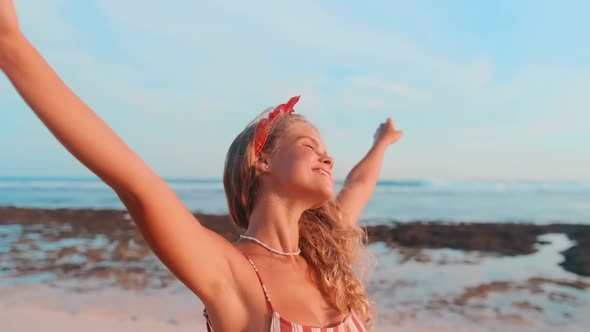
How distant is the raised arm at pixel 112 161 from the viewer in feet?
4.68

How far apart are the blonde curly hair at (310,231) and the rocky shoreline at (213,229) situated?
6926 millimetres

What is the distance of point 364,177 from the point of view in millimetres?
3449

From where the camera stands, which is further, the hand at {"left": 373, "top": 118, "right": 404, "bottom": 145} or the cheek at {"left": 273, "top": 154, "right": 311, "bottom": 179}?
the hand at {"left": 373, "top": 118, "right": 404, "bottom": 145}

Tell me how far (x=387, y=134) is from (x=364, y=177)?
0.46 meters

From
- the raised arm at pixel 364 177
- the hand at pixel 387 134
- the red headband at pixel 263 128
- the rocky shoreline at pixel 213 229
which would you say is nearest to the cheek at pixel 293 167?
the red headband at pixel 263 128

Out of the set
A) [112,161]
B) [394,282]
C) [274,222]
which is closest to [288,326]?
[274,222]

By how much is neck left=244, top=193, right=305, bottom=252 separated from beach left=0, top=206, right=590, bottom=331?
1.07 m

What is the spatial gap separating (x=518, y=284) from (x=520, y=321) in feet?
5.85

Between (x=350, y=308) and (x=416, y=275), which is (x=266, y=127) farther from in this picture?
(x=416, y=275)

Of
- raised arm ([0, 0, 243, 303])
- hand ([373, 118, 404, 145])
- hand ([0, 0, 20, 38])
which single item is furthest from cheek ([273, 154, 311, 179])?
hand ([373, 118, 404, 145])

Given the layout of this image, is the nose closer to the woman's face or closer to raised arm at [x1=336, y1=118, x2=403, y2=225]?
the woman's face

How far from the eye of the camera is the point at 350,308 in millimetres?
2459

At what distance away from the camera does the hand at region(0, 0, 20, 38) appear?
1381 millimetres

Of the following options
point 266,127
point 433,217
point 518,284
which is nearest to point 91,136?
point 266,127
